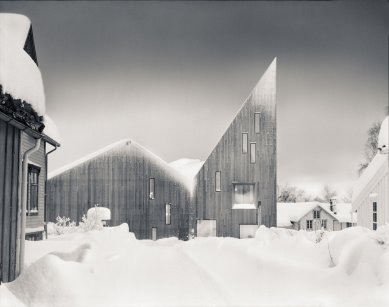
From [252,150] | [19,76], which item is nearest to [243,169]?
[252,150]

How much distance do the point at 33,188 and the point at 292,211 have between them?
20.5 metres

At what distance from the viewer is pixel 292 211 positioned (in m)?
29.3

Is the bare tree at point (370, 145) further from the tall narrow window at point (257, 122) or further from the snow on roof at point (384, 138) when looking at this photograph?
the snow on roof at point (384, 138)

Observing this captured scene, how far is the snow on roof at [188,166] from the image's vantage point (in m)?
19.1

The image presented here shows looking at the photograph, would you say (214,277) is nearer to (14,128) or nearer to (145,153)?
(14,128)

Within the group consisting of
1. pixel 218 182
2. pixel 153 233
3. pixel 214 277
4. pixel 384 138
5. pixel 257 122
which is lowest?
pixel 153 233

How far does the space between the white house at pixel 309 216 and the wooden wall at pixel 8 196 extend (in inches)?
954

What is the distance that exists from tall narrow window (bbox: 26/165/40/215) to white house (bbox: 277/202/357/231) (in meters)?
19.2

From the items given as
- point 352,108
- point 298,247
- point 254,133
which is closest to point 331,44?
point 254,133

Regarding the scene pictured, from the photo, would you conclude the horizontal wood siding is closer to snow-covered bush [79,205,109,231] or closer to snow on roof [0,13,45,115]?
snow-covered bush [79,205,109,231]

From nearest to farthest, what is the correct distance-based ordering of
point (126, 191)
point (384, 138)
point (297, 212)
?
point (384, 138)
point (126, 191)
point (297, 212)

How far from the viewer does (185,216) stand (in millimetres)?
18375

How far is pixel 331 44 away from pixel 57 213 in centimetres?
1021

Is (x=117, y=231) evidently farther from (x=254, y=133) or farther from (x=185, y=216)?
(x=254, y=133)
